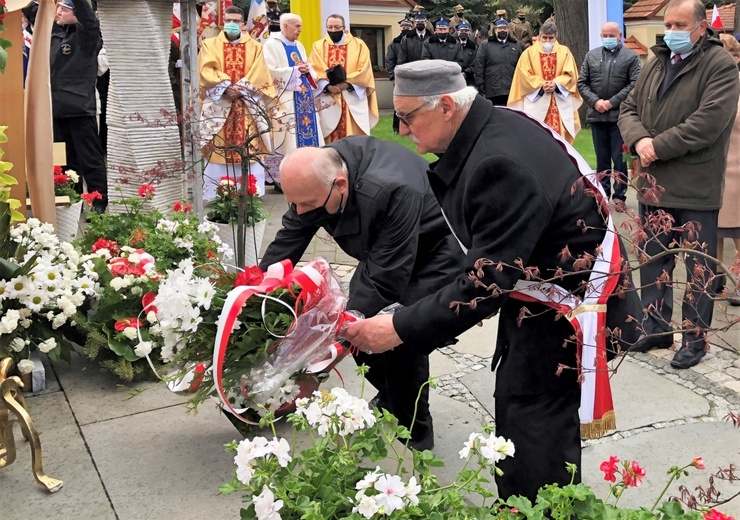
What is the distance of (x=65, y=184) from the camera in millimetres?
6652

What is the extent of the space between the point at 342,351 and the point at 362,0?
1073 inches

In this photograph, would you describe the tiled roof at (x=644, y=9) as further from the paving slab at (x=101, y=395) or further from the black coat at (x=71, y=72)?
the paving slab at (x=101, y=395)

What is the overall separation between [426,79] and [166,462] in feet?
6.15

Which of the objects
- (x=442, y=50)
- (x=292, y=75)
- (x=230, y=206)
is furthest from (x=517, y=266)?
(x=442, y=50)

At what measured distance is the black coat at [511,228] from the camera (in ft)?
8.07

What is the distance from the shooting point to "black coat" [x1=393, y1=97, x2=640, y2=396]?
2459 mm

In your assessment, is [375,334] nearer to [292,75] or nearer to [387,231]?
[387,231]

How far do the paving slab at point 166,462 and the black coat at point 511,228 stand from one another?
105cm

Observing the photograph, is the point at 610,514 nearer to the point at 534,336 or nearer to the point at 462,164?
the point at 534,336

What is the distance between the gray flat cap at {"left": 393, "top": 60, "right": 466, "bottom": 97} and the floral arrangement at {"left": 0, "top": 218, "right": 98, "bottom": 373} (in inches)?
83.1

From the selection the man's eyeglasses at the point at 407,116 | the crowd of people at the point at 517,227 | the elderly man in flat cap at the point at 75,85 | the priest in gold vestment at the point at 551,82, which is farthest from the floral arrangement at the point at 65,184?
the priest in gold vestment at the point at 551,82

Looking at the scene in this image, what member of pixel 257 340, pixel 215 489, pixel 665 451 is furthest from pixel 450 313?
pixel 665 451

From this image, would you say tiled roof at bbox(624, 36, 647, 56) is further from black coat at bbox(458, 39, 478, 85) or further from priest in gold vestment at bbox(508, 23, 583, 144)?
priest in gold vestment at bbox(508, 23, 583, 144)

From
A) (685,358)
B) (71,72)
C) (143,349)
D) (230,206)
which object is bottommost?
(685,358)
